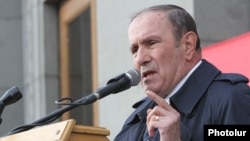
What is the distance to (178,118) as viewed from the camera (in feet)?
9.19

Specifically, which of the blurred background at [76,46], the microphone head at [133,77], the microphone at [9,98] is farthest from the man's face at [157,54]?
the blurred background at [76,46]

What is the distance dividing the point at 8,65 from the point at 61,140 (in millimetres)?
7553

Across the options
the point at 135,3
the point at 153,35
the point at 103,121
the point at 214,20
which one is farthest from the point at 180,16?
the point at 103,121

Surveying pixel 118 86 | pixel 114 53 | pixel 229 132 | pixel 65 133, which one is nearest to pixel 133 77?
pixel 118 86

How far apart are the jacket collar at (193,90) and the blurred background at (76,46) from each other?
104 inches

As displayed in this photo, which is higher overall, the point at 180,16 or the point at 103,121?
the point at 180,16

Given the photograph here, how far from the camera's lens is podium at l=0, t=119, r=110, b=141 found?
9.55ft

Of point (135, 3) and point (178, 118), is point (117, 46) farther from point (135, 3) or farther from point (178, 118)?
point (178, 118)

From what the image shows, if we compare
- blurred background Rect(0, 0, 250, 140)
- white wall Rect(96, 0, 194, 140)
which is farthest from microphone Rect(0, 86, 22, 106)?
white wall Rect(96, 0, 194, 140)

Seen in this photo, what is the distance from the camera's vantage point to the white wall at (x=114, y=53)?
687 cm

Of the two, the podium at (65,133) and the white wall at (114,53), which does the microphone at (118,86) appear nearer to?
the podium at (65,133)

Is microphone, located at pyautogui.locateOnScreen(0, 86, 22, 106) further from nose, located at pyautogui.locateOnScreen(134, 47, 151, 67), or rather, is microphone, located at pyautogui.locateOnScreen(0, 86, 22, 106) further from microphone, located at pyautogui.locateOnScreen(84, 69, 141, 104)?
nose, located at pyautogui.locateOnScreen(134, 47, 151, 67)

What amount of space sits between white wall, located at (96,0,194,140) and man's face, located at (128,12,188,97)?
338 cm

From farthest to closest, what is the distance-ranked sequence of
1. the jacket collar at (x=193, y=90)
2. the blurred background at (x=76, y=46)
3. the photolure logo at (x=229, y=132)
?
the blurred background at (x=76, y=46) → the jacket collar at (x=193, y=90) → the photolure logo at (x=229, y=132)
